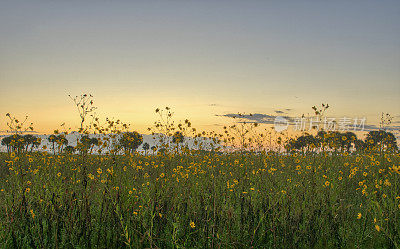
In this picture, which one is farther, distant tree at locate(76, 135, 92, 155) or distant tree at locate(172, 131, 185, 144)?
distant tree at locate(172, 131, 185, 144)

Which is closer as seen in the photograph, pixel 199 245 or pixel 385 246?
pixel 199 245

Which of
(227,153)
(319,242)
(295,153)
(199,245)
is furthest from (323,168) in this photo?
(199,245)

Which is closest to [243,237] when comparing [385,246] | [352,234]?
[352,234]

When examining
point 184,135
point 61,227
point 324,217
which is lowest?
point 61,227

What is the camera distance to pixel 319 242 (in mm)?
3557

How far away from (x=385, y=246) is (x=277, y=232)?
1597 millimetres

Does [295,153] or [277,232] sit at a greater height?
[295,153]

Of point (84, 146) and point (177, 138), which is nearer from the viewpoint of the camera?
point (84, 146)

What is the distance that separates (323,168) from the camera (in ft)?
30.1

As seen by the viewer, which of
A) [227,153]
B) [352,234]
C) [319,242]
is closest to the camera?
[319,242]

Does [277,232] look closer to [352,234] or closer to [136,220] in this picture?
[352,234]

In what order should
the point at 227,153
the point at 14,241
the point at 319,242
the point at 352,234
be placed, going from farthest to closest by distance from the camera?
the point at 227,153 < the point at 352,234 < the point at 319,242 < the point at 14,241

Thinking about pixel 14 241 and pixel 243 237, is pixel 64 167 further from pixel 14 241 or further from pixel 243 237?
pixel 243 237

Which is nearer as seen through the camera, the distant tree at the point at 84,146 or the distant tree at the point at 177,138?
the distant tree at the point at 84,146
